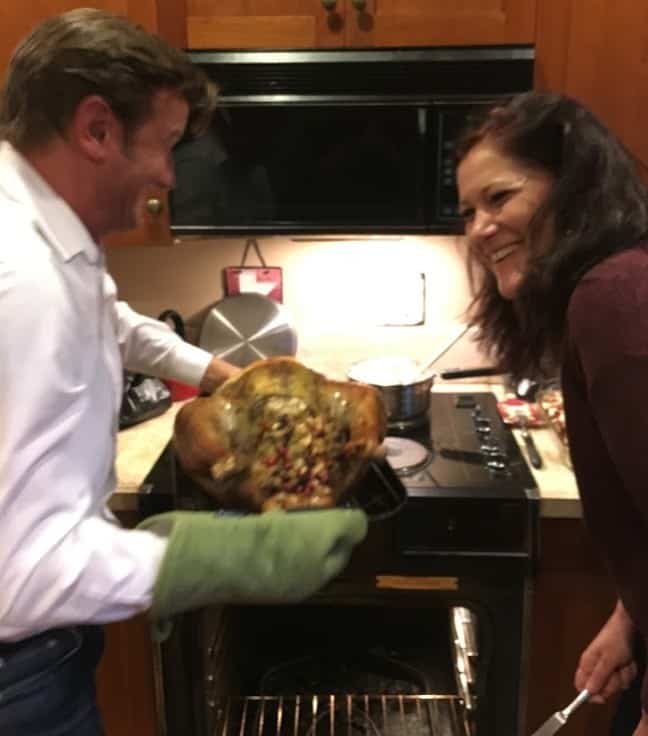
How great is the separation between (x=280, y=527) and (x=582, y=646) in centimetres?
86

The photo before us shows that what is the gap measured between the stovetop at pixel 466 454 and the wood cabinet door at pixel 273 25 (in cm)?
74

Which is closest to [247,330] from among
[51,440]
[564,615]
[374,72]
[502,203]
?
[374,72]

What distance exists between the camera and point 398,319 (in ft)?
6.82

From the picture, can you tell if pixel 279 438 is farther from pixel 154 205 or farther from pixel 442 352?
pixel 442 352

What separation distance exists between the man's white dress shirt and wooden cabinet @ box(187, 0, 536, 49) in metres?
0.71

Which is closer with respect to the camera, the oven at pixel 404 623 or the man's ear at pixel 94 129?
the man's ear at pixel 94 129

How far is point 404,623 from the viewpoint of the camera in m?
1.93

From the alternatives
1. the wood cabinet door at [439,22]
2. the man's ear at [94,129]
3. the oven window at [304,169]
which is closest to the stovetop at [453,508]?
the oven window at [304,169]

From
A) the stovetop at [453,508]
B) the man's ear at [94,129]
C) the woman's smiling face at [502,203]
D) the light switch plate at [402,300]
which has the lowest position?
the stovetop at [453,508]

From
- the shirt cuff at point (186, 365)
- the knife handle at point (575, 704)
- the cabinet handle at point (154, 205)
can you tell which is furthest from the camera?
the cabinet handle at point (154, 205)

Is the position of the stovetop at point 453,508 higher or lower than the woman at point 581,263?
lower

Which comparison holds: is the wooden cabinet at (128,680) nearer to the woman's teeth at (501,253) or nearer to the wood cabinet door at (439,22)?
the woman's teeth at (501,253)

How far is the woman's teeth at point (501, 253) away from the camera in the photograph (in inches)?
44.1

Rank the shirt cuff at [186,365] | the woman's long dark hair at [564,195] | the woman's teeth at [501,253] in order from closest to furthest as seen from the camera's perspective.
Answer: the woman's long dark hair at [564,195] < the woman's teeth at [501,253] < the shirt cuff at [186,365]
